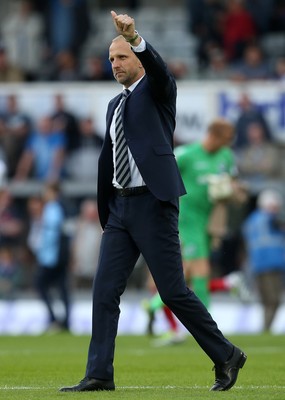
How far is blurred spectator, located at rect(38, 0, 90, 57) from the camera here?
2816cm

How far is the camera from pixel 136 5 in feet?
101

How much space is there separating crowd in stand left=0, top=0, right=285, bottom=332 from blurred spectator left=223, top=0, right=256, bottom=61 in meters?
0.02

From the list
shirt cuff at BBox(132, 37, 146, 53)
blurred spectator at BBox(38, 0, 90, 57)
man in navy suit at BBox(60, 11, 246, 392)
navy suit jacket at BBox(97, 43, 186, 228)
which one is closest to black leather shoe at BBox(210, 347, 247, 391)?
man in navy suit at BBox(60, 11, 246, 392)

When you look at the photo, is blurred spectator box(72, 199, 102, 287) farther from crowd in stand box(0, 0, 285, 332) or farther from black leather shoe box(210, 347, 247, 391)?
black leather shoe box(210, 347, 247, 391)

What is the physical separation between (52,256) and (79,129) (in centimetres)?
353

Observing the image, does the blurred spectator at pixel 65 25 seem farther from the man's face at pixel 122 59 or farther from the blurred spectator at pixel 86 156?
the man's face at pixel 122 59

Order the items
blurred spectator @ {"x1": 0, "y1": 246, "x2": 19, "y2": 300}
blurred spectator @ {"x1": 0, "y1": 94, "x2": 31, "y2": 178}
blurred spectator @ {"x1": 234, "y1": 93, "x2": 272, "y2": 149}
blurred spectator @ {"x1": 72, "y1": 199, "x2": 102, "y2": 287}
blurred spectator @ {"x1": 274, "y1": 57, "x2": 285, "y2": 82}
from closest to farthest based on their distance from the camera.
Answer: blurred spectator @ {"x1": 0, "y1": 246, "x2": 19, "y2": 300}, blurred spectator @ {"x1": 72, "y1": 199, "x2": 102, "y2": 287}, blurred spectator @ {"x1": 234, "y1": 93, "x2": 272, "y2": 149}, blurred spectator @ {"x1": 0, "y1": 94, "x2": 31, "y2": 178}, blurred spectator @ {"x1": 274, "y1": 57, "x2": 285, "y2": 82}

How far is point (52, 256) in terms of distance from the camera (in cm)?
2103

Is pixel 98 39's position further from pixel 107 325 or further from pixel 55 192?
pixel 107 325

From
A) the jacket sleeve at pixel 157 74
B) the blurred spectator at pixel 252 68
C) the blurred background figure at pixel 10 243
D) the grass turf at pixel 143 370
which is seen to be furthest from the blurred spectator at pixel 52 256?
the jacket sleeve at pixel 157 74

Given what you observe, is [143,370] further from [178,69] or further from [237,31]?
[237,31]

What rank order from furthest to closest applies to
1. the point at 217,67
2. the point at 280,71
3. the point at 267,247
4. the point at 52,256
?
the point at 217,67, the point at 280,71, the point at 52,256, the point at 267,247

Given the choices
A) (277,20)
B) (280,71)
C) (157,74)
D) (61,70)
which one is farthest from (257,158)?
(157,74)

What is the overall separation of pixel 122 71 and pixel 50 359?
4.98m
